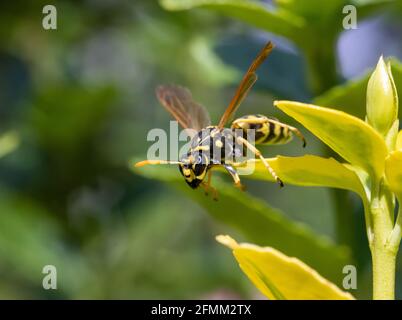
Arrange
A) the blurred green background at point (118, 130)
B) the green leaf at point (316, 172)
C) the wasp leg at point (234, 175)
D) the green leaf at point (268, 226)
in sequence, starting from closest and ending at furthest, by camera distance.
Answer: the green leaf at point (316, 172), the wasp leg at point (234, 175), the green leaf at point (268, 226), the blurred green background at point (118, 130)

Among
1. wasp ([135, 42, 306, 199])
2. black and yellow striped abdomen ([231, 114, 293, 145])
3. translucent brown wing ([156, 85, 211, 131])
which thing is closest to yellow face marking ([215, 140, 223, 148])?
wasp ([135, 42, 306, 199])

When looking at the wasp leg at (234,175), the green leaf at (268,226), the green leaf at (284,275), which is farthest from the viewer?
the green leaf at (268,226)

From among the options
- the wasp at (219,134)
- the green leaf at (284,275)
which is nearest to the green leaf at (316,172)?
the wasp at (219,134)

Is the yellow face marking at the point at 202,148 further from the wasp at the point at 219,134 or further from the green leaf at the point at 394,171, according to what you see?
the green leaf at the point at 394,171

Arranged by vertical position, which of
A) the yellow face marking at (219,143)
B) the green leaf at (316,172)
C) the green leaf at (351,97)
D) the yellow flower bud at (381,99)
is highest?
the green leaf at (351,97)

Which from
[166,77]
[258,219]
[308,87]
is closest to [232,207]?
[258,219]

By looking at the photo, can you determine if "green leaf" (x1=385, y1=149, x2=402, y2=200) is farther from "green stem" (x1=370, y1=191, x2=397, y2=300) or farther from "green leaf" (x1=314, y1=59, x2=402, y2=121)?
"green leaf" (x1=314, y1=59, x2=402, y2=121)

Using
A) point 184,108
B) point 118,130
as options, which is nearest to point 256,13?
point 184,108
